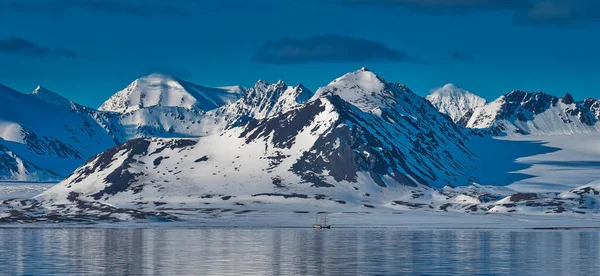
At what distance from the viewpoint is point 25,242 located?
183 metres

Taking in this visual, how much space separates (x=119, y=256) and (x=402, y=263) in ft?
130

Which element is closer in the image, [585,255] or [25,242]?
[585,255]

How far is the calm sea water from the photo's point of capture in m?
123

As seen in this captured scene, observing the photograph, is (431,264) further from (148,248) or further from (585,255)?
(148,248)

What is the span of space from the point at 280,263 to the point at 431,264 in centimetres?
1884

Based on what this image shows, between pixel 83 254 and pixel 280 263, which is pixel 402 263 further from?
pixel 83 254

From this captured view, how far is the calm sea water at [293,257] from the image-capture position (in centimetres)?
12262

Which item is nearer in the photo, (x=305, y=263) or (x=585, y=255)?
(x=305, y=263)

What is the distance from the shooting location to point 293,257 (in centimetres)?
14550

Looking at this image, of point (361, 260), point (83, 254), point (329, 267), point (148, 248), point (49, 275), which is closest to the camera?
point (49, 275)

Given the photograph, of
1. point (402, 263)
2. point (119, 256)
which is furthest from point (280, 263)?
point (119, 256)

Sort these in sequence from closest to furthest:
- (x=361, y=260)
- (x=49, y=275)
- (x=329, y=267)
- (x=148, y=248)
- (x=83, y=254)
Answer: (x=49, y=275), (x=329, y=267), (x=361, y=260), (x=83, y=254), (x=148, y=248)

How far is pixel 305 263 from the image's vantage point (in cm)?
13425

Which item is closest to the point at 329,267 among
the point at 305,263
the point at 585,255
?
the point at 305,263
